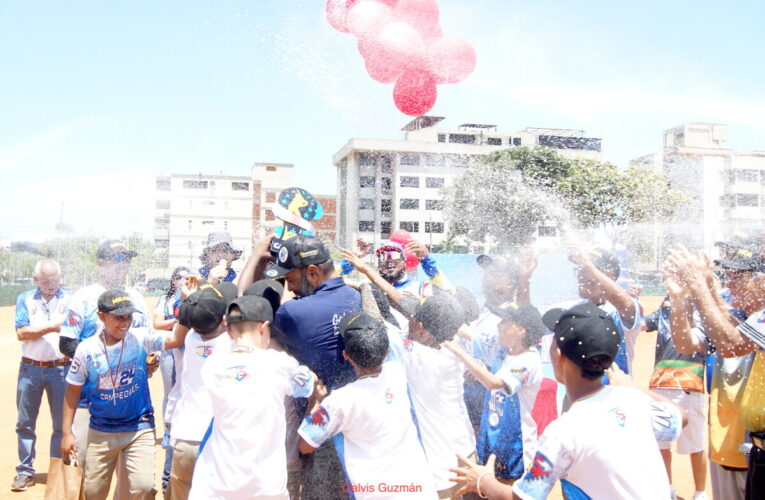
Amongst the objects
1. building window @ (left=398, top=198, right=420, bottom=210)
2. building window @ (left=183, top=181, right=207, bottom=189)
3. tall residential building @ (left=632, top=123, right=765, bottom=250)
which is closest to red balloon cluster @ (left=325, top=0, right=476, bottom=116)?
tall residential building @ (left=632, top=123, right=765, bottom=250)

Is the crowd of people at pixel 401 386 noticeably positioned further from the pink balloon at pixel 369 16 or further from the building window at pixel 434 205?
the building window at pixel 434 205

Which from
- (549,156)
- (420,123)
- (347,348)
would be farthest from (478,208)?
(347,348)

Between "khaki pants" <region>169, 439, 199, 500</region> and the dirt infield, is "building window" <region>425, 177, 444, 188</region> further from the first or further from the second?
"khaki pants" <region>169, 439, 199, 500</region>

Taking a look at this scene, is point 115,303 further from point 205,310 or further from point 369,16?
point 369,16

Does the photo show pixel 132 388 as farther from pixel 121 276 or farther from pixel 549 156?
pixel 549 156

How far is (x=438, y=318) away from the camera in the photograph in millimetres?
3141

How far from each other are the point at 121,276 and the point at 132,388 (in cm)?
140

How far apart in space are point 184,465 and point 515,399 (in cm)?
184

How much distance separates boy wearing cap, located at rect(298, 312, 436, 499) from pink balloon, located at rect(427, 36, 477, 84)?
9.32 feet

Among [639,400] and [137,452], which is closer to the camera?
[639,400]

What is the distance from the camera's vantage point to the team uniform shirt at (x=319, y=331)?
2904mm

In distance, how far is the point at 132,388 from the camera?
150 inches

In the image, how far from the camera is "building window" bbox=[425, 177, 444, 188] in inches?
1235

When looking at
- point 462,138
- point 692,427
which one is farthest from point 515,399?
point 462,138
